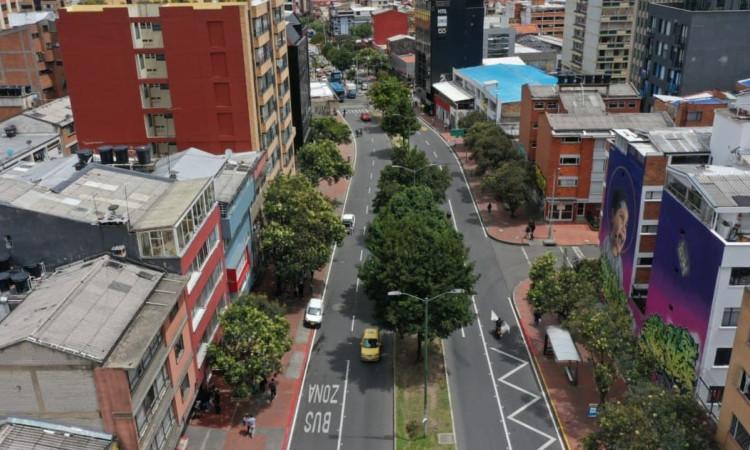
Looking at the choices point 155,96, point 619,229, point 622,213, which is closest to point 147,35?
point 155,96

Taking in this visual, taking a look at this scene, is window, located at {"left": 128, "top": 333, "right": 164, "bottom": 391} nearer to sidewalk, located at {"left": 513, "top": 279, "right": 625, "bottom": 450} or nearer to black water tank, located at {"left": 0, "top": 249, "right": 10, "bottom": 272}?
black water tank, located at {"left": 0, "top": 249, "right": 10, "bottom": 272}

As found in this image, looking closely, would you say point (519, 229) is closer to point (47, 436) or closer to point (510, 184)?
point (510, 184)

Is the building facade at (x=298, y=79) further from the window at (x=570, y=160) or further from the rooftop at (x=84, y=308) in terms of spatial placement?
the rooftop at (x=84, y=308)

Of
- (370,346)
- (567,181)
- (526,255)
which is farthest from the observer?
(567,181)

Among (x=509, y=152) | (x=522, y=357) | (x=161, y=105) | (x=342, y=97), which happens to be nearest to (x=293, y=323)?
(x=522, y=357)

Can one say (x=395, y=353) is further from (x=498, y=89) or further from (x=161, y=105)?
(x=498, y=89)

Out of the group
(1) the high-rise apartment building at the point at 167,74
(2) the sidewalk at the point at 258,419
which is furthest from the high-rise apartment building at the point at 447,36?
(2) the sidewalk at the point at 258,419
